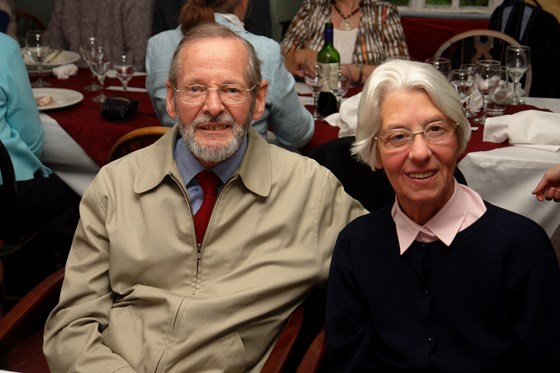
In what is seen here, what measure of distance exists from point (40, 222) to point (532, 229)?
1929 mm

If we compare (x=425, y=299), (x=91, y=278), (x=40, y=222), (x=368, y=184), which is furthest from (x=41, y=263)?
(x=425, y=299)

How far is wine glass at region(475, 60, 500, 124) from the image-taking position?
9.19 feet

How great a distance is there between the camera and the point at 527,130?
104 inches

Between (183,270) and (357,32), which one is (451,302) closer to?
(183,270)

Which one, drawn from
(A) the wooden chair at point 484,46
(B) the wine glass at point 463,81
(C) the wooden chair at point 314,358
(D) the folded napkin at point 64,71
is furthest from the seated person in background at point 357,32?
(C) the wooden chair at point 314,358

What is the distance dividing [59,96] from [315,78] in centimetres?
117

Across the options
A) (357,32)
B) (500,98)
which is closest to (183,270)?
(500,98)

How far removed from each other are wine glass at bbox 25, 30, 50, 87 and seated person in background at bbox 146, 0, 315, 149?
2.95 ft

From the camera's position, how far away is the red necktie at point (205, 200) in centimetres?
180

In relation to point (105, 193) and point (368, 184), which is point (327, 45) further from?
point (105, 193)

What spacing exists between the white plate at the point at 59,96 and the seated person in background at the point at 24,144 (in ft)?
0.90

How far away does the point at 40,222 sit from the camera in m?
2.78

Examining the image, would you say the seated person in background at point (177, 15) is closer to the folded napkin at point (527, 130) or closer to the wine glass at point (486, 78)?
the wine glass at point (486, 78)

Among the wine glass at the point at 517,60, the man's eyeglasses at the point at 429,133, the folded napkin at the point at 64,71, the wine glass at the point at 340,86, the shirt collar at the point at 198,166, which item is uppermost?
the man's eyeglasses at the point at 429,133
